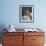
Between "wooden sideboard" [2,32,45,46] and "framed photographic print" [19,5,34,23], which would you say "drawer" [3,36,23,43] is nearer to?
"wooden sideboard" [2,32,45,46]

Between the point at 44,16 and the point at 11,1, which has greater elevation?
the point at 11,1

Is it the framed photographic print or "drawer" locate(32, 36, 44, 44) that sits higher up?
the framed photographic print

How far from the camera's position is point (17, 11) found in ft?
13.0

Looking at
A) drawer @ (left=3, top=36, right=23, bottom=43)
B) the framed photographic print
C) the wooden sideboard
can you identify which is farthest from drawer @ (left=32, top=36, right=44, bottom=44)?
the framed photographic print

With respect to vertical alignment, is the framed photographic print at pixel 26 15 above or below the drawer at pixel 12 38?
above

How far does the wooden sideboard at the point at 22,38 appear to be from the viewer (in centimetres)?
350

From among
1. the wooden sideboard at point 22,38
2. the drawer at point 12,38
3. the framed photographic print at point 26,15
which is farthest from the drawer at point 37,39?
the framed photographic print at point 26,15

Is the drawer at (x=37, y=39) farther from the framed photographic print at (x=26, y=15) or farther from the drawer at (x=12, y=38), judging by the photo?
the framed photographic print at (x=26, y=15)

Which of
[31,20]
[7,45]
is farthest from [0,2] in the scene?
[7,45]

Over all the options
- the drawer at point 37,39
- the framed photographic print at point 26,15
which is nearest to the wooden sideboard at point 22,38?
the drawer at point 37,39

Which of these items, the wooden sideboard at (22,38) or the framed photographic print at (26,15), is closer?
the wooden sideboard at (22,38)

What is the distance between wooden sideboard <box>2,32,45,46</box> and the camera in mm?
3502

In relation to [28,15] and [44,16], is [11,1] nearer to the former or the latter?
[28,15]

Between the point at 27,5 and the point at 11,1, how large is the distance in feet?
1.72
